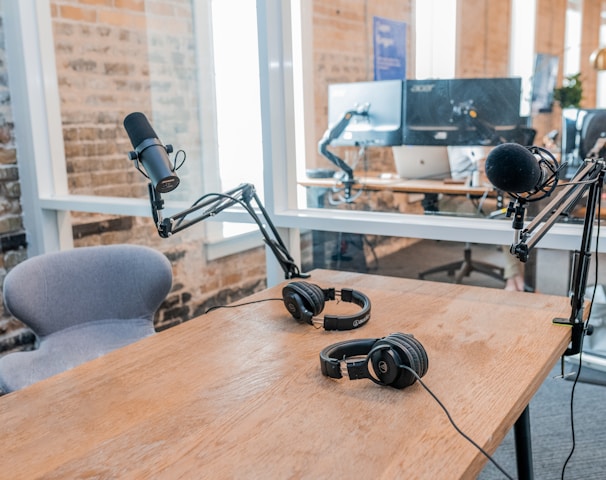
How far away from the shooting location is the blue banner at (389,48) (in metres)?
4.64

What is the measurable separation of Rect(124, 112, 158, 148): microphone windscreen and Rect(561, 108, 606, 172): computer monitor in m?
2.40

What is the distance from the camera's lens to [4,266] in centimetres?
269

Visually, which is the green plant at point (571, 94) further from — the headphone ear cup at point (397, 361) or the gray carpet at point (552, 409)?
the headphone ear cup at point (397, 361)

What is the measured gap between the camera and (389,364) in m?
1.05

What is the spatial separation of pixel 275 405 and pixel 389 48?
4.17 metres

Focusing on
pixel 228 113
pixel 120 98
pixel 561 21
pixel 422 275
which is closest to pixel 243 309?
pixel 228 113

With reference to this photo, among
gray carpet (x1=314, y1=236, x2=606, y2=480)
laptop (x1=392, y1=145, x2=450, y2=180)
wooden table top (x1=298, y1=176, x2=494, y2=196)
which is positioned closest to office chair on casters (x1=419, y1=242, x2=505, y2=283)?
gray carpet (x1=314, y1=236, x2=606, y2=480)

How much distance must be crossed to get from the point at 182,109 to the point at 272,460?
2.17 meters

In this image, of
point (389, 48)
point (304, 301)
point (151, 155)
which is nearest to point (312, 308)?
point (304, 301)

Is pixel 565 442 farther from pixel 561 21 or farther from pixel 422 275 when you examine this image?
pixel 561 21

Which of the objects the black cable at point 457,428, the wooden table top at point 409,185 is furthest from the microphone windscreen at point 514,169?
the wooden table top at point 409,185

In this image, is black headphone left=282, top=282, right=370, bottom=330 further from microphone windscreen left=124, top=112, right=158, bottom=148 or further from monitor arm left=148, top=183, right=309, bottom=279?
microphone windscreen left=124, top=112, right=158, bottom=148

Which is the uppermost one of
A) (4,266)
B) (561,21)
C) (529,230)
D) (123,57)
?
(561,21)

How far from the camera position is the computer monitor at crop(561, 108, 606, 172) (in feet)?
10.3
